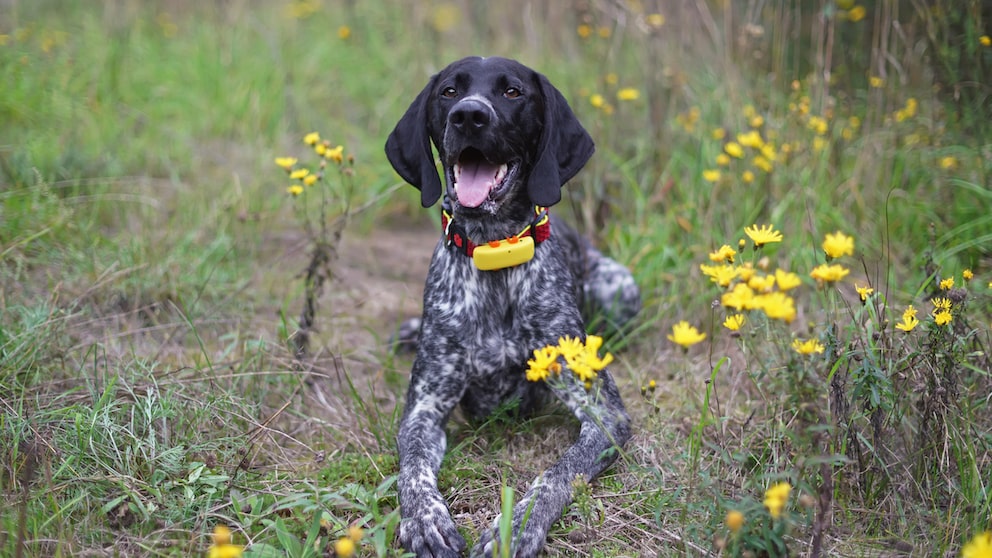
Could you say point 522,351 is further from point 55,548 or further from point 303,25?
point 303,25

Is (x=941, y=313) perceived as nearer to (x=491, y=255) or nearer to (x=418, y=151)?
(x=491, y=255)

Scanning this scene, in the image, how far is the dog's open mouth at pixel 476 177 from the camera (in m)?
2.97

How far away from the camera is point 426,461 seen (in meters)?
2.85

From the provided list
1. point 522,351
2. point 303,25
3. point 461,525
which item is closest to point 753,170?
point 522,351

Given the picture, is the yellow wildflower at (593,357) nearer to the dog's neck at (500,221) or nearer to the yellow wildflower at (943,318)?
the yellow wildflower at (943,318)

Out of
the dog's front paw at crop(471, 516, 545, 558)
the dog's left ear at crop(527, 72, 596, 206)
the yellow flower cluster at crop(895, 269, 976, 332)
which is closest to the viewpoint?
the yellow flower cluster at crop(895, 269, 976, 332)

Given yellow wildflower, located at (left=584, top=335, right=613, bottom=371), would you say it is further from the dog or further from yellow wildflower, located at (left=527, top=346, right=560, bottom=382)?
the dog

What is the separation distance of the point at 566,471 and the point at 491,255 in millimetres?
800

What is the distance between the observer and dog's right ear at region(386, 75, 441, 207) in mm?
3184

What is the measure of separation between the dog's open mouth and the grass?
0.66 meters

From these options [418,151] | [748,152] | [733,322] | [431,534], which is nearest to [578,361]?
[733,322]

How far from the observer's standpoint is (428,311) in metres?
3.24

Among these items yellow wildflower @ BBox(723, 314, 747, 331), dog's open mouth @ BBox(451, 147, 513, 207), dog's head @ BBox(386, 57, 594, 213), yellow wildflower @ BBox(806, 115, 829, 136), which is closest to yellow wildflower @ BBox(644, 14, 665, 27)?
yellow wildflower @ BBox(806, 115, 829, 136)

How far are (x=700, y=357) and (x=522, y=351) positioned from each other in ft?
3.66
